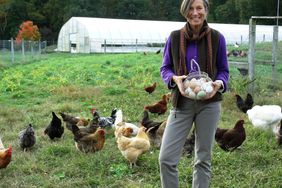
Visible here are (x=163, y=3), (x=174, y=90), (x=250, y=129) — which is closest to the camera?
(x=174, y=90)

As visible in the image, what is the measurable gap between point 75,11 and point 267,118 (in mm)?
48766

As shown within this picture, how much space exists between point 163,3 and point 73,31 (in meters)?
21.7

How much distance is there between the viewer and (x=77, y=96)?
11.2 m

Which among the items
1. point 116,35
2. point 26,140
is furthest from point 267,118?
point 116,35

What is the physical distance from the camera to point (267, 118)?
6.93 metres

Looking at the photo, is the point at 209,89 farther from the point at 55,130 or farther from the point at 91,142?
the point at 55,130

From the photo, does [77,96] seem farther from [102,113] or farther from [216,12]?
[216,12]

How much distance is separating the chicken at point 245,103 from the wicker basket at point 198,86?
5382 millimetres

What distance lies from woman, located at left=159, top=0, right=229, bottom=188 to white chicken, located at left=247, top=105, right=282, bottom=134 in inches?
132

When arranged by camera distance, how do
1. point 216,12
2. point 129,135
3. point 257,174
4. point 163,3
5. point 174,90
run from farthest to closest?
point 163,3 → point 216,12 → point 129,135 → point 257,174 → point 174,90

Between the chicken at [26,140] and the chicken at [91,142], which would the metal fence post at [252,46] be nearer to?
the chicken at [91,142]

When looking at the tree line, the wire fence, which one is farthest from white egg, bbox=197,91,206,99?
the tree line

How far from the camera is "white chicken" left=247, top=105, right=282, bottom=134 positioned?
6.86m

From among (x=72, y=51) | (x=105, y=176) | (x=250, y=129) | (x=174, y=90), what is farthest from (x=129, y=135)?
(x=72, y=51)
